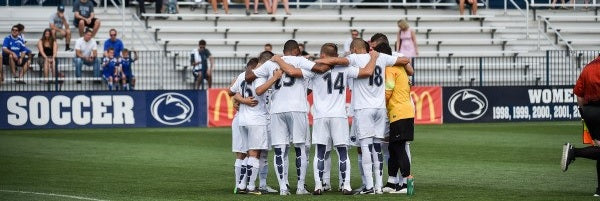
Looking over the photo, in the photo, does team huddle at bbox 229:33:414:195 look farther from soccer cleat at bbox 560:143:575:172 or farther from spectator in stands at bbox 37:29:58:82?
spectator in stands at bbox 37:29:58:82

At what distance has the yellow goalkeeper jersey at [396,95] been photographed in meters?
16.1

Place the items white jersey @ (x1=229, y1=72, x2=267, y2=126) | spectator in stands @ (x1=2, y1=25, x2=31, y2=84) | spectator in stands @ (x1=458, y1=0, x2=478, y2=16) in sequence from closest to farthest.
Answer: white jersey @ (x1=229, y1=72, x2=267, y2=126), spectator in stands @ (x1=2, y1=25, x2=31, y2=84), spectator in stands @ (x1=458, y1=0, x2=478, y2=16)

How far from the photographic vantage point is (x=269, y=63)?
16047 mm

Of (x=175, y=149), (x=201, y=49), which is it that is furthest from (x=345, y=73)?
(x=201, y=49)

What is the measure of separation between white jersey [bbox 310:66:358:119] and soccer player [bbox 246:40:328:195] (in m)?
0.17

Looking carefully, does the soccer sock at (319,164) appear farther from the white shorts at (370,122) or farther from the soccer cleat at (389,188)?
the soccer cleat at (389,188)

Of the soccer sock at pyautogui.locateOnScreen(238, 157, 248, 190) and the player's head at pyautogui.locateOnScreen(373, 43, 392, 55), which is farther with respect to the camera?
the soccer sock at pyautogui.locateOnScreen(238, 157, 248, 190)

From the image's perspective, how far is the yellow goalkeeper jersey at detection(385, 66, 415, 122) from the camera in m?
16.1

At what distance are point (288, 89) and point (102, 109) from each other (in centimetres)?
1804

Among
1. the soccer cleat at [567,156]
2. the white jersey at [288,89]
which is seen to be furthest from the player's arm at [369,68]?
the soccer cleat at [567,156]

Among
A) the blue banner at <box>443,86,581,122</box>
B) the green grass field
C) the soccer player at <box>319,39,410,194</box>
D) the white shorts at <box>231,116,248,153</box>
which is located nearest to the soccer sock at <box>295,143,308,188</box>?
the green grass field

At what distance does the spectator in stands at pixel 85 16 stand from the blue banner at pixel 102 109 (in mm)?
3437

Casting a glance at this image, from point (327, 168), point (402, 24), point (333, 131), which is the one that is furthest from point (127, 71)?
point (333, 131)

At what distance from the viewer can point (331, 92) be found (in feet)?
52.1
